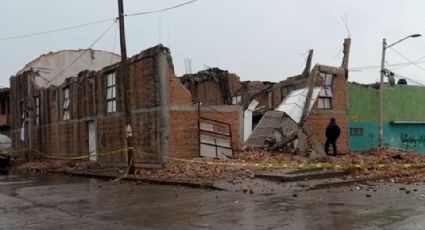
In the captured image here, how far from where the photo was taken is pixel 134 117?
2447 centimetres

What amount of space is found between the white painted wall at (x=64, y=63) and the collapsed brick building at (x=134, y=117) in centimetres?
415

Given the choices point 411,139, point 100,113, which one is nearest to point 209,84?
point 100,113

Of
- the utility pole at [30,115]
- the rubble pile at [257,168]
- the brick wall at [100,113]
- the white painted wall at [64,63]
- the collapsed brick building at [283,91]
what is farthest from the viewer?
the white painted wall at [64,63]

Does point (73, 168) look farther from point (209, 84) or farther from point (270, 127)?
point (209, 84)

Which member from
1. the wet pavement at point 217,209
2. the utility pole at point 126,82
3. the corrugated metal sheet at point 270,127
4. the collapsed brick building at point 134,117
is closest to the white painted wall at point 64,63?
the collapsed brick building at point 134,117

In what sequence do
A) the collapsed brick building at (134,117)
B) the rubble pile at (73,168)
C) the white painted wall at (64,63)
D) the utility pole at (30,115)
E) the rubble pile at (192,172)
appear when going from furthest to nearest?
the white painted wall at (64,63), the utility pole at (30,115), the rubble pile at (73,168), the collapsed brick building at (134,117), the rubble pile at (192,172)

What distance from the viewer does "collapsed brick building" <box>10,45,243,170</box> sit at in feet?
73.9

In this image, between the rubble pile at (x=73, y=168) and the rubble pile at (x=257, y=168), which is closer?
the rubble pile at (x=257, y=168)

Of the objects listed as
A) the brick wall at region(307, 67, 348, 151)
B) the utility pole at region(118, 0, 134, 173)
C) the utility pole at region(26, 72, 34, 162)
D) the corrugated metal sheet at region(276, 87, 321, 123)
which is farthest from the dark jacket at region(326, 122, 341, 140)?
the utility pole at region(26, 72, 34, 162)

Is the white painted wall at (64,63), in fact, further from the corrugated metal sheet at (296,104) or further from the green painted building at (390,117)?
the corrugated metal sheet at (296,104)

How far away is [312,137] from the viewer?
24.6 m

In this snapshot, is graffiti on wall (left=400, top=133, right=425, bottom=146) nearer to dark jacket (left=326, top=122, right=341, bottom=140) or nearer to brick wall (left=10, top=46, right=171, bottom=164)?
dark jacket (left=326, top=122, right=341, bottom=140)

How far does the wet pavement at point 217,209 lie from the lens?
10.1 metres

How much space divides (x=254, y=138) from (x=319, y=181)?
9.49 metres
